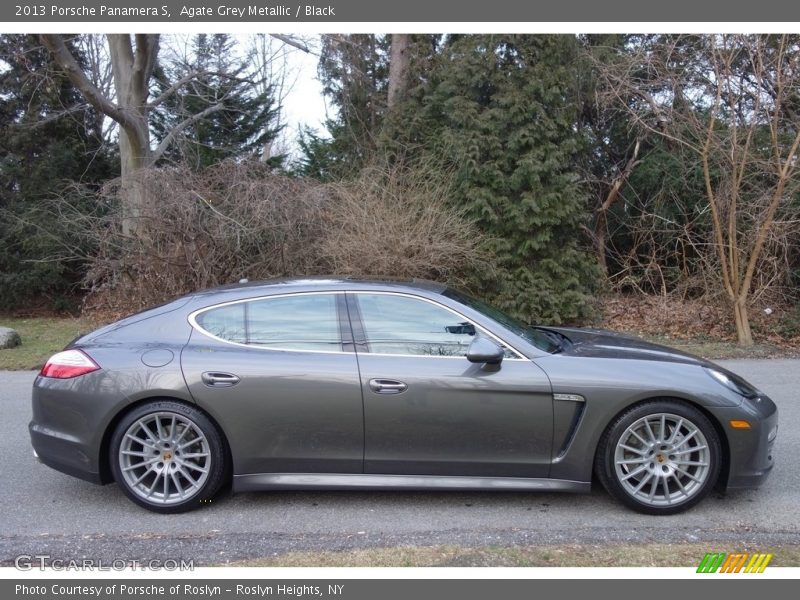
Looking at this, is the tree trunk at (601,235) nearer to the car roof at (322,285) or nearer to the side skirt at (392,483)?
the car roof at (322,285)

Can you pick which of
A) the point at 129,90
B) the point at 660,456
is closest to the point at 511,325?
the point at 660,456

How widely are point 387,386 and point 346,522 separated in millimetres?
866

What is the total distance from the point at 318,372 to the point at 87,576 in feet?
5.31

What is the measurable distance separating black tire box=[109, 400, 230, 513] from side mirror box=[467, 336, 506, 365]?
167 centimetres

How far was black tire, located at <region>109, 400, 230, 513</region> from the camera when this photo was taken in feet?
12.6

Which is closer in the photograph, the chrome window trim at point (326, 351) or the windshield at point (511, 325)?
the chrome window trim at point (326, 351)

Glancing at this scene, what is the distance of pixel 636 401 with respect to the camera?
12.3 feet

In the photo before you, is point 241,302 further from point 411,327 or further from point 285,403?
point 411,327

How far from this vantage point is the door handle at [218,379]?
12.5ft

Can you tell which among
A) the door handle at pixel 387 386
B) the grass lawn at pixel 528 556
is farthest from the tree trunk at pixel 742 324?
the door handle at pixel 387 386

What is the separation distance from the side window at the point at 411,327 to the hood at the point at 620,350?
2.42 feet

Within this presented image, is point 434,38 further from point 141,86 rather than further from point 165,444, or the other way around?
point 165,444

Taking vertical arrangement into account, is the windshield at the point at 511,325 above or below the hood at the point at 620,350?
above

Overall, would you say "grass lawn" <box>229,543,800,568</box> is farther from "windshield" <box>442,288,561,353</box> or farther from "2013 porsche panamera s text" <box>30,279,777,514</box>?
"windshield" <box>442,288,561,353</box>
